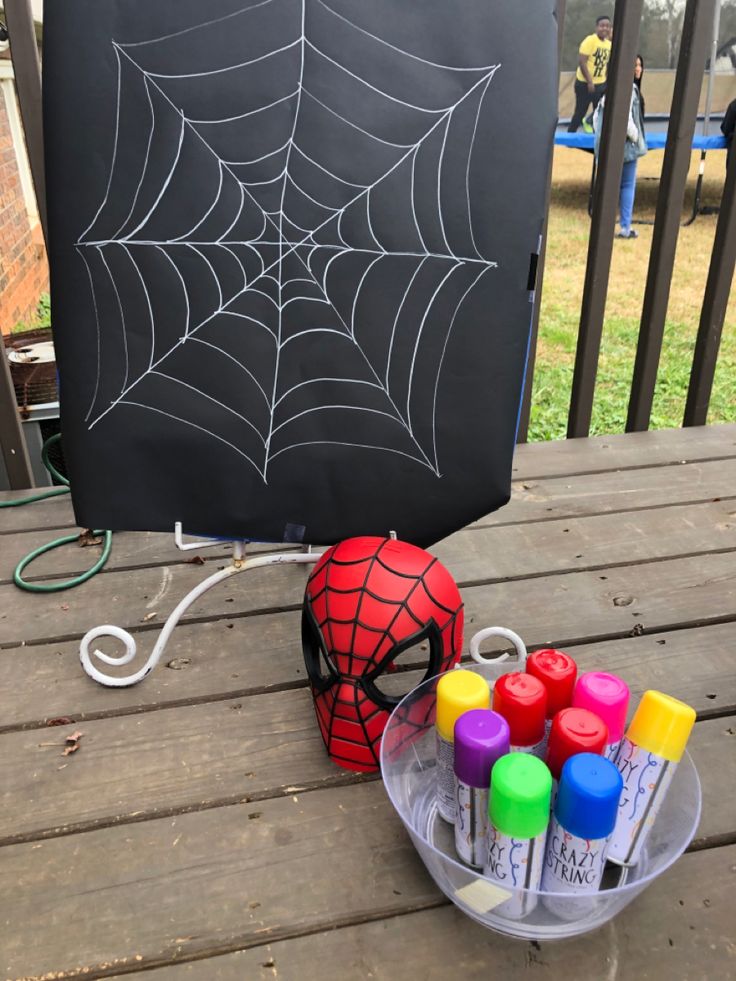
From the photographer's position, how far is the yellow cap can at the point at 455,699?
90cm

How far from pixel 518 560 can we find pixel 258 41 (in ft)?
3.38

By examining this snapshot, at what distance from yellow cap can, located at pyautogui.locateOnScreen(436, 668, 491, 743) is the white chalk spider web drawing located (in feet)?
1.30

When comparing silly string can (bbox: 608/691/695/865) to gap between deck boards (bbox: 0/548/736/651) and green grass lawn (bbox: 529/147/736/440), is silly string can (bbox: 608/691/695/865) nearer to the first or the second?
gap between deck boards (bbox: 0/548/736/651)

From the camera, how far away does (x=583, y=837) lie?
2.59 feet

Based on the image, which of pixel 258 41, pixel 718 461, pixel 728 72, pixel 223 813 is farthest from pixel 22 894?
pixel 728 72

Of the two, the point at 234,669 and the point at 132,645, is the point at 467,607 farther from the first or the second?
the point at 132,645

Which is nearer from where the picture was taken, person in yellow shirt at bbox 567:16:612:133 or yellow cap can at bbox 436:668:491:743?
yellow cap can at bbox 436:668:491:743

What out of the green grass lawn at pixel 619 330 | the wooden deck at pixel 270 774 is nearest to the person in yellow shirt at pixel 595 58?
the green grass lawn at pixel 619 330

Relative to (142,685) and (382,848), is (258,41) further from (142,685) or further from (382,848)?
(382,848)

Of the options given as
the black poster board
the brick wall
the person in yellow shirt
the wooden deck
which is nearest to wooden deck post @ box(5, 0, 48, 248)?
the black poster board

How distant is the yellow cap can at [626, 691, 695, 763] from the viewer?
0.85m

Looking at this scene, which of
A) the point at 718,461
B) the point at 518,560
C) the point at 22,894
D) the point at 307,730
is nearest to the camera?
the point at 22,894

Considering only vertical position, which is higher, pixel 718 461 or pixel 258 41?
pixel 258 41

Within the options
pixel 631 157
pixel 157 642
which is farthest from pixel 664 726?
pixel 631 157
